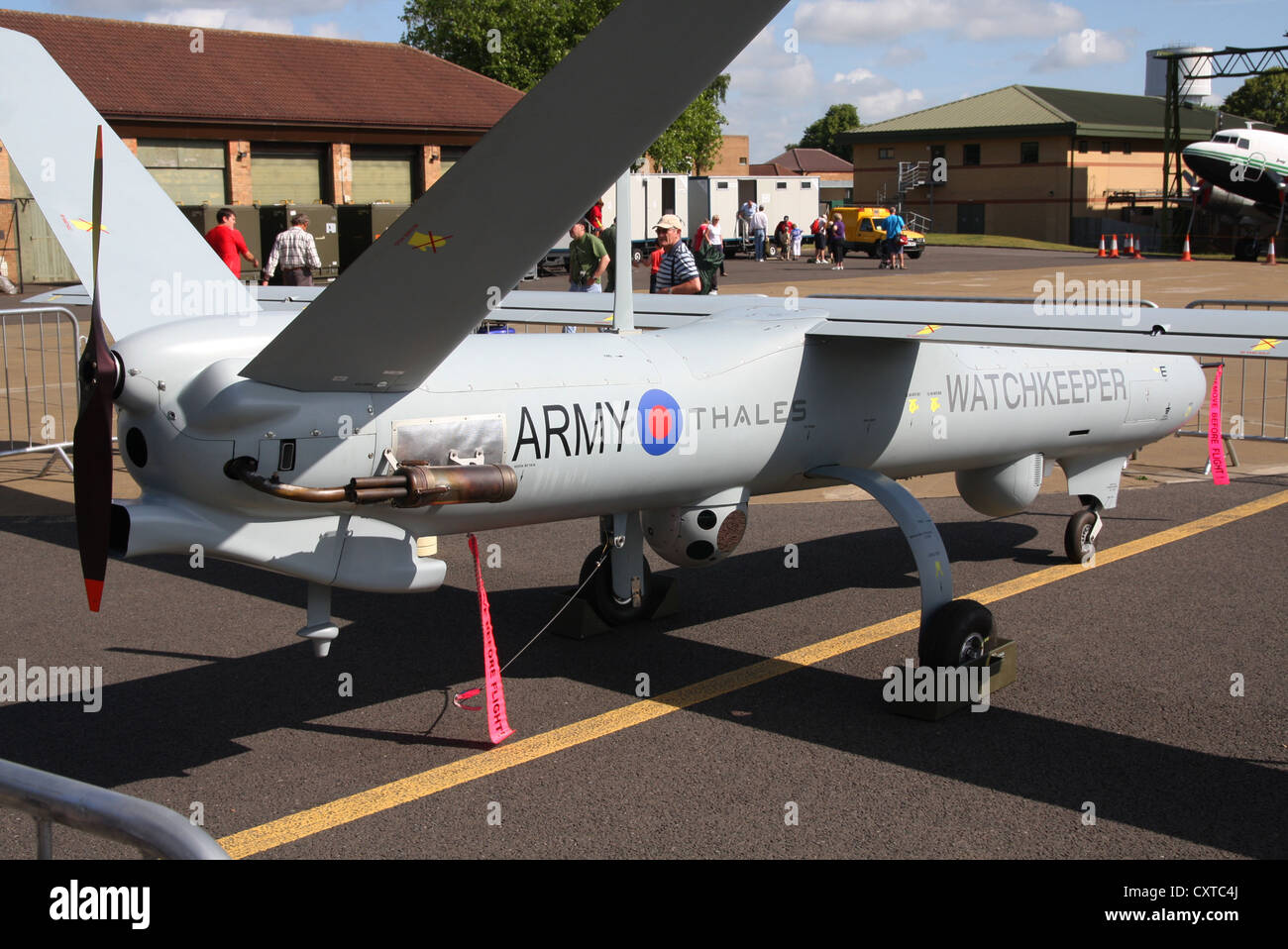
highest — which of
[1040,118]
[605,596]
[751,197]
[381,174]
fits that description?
[1040,118]

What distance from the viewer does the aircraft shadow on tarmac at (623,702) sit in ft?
18.2

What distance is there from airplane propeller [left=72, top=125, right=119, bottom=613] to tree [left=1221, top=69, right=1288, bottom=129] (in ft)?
305

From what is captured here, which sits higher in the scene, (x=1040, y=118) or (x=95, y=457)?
(x=1040, y=118)

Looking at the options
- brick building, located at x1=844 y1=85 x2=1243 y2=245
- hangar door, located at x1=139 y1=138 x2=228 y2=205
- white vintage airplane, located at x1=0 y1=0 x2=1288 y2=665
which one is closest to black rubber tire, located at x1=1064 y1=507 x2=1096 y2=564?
white vintage airplane, located at x1=0 y1=0 x2=1288 y2=665

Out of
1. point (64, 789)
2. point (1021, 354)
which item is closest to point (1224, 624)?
point (1021, 354)

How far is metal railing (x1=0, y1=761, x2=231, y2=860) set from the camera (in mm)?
2297

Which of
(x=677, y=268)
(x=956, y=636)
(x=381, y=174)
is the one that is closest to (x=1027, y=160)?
(x=381, y=174)

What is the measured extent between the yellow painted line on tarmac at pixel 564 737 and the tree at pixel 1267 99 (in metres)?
88.9

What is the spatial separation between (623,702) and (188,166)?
131 ft

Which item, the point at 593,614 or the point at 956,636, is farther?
the point at 593,614

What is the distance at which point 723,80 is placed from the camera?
9212 cm

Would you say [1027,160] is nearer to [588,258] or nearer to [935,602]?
[588,258]

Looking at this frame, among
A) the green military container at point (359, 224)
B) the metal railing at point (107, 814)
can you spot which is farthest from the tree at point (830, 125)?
the metal railing at point (107, 814)

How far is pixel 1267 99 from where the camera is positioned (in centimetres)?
8600
